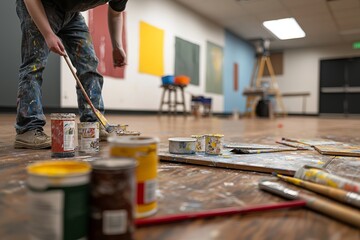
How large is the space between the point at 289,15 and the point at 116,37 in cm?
656

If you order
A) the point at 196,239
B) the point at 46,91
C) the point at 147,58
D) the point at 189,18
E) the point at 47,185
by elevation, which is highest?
the point at 189,18

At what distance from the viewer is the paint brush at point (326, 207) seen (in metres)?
0.57

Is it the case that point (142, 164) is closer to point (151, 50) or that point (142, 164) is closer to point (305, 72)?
point (151, 50)

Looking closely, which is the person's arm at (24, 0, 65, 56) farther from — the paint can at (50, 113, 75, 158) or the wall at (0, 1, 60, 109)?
the wall at (0, 1, 60, 109)

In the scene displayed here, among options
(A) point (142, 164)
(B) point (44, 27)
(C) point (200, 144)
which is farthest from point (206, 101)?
(A) point (142, 164)

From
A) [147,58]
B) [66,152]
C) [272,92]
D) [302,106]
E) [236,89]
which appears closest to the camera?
[66,152]

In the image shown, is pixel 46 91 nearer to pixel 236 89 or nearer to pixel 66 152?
pixel 66 152

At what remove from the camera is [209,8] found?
7.31 m

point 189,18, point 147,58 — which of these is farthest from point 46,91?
point 189,18

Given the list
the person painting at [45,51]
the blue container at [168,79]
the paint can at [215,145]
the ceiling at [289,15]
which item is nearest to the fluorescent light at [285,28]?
the ceiling at [289,15]

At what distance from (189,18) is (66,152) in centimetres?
677

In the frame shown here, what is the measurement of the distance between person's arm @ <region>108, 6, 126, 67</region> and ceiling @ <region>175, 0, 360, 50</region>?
5.53m

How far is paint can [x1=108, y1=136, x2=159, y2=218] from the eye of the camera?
56 cm

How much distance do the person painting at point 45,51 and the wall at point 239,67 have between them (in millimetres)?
7771
